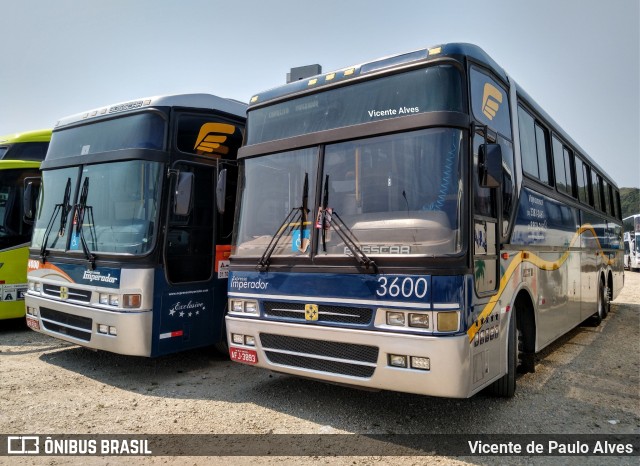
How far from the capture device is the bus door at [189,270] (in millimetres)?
5895

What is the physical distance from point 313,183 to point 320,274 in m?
0.88

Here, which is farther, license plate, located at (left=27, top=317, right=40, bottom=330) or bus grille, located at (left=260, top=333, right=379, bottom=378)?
license plate, located at (left=27, top=317, right=40, bottom=330)

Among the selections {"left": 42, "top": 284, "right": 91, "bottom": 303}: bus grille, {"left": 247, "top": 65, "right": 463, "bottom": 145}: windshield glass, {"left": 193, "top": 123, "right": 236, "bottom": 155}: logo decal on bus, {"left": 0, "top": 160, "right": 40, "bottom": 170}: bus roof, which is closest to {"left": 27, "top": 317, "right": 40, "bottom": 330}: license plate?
{"left": 42, "top": 284, "right": 91, "bottom": 303}: bus grille

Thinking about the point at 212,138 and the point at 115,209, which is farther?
the point at 212,138

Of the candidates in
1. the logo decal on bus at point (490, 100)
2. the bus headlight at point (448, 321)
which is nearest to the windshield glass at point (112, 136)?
the logo decal on bus at point (490, 100)

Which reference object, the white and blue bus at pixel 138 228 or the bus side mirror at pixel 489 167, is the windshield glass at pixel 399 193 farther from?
the white and blue bus at pixel 138 228

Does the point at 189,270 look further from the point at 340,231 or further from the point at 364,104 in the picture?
the point at 364,104

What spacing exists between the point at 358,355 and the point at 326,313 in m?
0.47

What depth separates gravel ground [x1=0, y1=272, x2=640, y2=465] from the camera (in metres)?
4.50

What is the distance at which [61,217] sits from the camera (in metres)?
6.71

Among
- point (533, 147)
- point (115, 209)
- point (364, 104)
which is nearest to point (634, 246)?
point (533, 147)

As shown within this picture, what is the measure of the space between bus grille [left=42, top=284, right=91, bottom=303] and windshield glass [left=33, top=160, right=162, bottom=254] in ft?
1.71

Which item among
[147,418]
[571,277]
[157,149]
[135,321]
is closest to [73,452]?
[147,418]

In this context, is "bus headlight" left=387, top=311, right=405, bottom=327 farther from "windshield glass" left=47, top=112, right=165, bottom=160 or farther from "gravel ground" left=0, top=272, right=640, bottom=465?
"windshield glass" left=47, top=112, right=165, bottom=160
